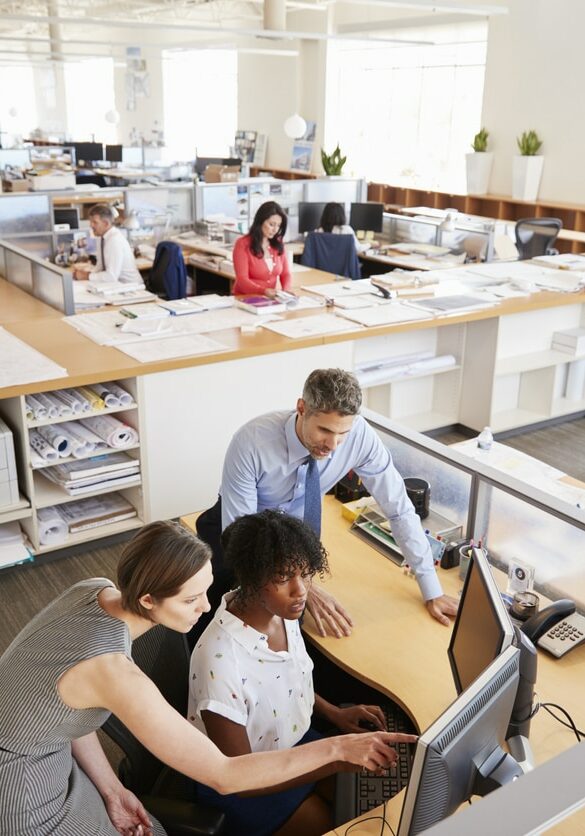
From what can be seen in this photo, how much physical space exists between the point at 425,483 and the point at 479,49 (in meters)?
9.27

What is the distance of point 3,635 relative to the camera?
10.4 feet

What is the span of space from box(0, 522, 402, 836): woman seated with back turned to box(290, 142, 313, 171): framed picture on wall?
11797 millimetres

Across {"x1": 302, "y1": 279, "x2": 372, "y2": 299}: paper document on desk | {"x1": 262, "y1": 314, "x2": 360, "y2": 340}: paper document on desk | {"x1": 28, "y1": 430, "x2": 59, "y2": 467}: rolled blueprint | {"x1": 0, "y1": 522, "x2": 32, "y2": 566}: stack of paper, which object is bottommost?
{"x1": 0, "y1": 522, "x2": 32, "y2": 566}: stack of paper

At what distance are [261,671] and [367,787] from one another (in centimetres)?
40

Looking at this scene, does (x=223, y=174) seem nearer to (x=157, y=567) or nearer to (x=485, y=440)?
(x=485, y=440)

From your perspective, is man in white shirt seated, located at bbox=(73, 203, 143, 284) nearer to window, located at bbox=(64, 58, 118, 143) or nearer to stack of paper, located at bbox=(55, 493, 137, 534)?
stack of paper, located at bbox=(55, 493, 137, 534)

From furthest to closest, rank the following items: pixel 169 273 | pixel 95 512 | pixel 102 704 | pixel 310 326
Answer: pixel 169 273
pixel 310 326
pixel 95 512
pixel 102 704

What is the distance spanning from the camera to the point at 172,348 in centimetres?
387

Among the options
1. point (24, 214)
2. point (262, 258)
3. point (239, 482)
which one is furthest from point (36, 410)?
point (24, 214)

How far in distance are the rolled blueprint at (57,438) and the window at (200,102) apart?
A: 40.8 ft

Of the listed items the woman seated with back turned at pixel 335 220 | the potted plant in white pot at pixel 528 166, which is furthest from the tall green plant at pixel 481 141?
the woman seated with back turned at pixel 335 220

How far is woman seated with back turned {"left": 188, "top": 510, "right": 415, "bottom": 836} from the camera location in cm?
172

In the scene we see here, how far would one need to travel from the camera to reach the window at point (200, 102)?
15047mm

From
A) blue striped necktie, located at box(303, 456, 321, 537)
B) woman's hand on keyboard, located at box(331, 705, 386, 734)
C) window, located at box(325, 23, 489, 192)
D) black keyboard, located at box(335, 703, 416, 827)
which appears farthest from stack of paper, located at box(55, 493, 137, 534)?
window, located at box(325, 23, 489, 192)
